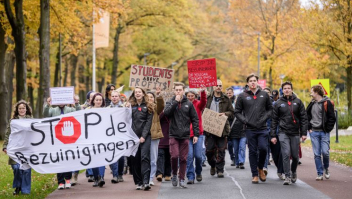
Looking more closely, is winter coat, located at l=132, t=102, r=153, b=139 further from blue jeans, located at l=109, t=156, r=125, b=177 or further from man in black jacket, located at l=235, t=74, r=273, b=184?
man in black jacket, located at l=235, t=74, r=273, b=184

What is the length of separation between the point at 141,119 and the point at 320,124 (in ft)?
12.1

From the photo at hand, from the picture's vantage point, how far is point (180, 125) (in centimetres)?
1123

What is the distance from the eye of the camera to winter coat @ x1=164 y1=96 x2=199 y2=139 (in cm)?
1120

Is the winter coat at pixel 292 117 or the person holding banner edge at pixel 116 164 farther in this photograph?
the person holding banner edge at pixel 116 164

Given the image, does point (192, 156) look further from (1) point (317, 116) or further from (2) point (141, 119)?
(1) point (317, 116)

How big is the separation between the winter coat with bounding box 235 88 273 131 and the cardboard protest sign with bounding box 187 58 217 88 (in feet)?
5.29

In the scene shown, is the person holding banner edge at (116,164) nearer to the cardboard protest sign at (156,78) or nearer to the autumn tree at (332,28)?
the cardboard protest sign at (156,78)

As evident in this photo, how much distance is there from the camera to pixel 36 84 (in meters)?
40.8

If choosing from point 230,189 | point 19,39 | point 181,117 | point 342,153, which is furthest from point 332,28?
point 230,189

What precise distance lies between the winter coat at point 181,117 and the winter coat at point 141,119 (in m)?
0.35

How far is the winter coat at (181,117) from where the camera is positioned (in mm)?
11195

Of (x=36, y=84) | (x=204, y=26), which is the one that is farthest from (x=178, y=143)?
(x=204, y=26)

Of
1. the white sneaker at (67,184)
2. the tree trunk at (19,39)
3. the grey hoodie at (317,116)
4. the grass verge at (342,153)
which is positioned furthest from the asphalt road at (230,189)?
the tree trunk at (19,39)

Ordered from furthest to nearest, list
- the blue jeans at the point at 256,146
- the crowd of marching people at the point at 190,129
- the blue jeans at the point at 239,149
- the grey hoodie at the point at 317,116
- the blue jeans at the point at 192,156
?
1. the blue jeans at the point at 239,149
2. the grey hoodie at the point at 317,116
3. the blue jeans at the point at 192,156
4. the blue jeans at the point at 256,146
5. the crowd of marching people at the point at 190,129
